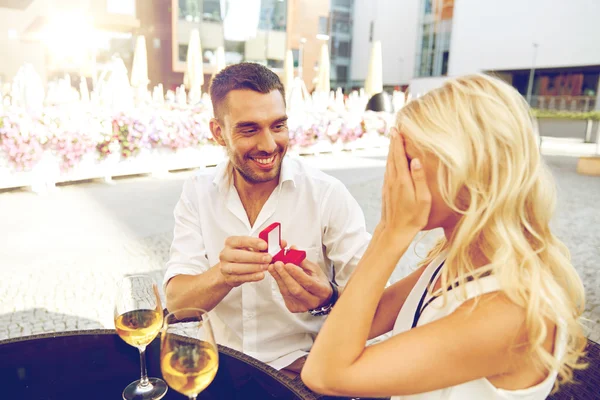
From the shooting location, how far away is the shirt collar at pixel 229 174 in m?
1.94

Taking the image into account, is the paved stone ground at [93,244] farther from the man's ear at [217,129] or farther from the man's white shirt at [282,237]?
the man's ear at [217,129]

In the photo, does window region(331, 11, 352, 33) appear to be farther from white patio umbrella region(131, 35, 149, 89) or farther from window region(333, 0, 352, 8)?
white patio umbrella region(131, 35, 149, 89)

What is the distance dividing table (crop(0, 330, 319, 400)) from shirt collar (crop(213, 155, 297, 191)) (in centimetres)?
74

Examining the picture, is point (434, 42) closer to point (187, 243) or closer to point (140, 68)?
point (140, 68)

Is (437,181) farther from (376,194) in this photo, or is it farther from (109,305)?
(376,194)

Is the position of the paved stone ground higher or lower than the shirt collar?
lower

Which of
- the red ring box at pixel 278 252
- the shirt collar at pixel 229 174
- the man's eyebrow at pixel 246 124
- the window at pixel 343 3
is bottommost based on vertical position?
the red ring box at pixel 278 252

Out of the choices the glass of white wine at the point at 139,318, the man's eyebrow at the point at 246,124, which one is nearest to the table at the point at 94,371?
the glass of white wine at the point at 139,318

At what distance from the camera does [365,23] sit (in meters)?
47.1

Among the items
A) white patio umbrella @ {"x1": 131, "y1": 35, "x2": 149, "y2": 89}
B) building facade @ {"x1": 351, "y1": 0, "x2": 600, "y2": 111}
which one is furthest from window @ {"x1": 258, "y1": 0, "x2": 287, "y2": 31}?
white patio umbrella @ {"x1": 131, "y1": 35, "x2": 149, "y2": 89}

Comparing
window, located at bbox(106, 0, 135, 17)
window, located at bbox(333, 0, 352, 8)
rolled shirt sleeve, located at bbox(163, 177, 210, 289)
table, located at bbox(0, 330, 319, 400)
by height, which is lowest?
table, located at bbox(0, 330, 319, 400)

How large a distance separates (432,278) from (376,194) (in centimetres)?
621

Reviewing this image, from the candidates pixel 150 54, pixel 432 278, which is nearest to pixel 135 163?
pixel 432 278

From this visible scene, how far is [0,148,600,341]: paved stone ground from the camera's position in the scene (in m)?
3.44
